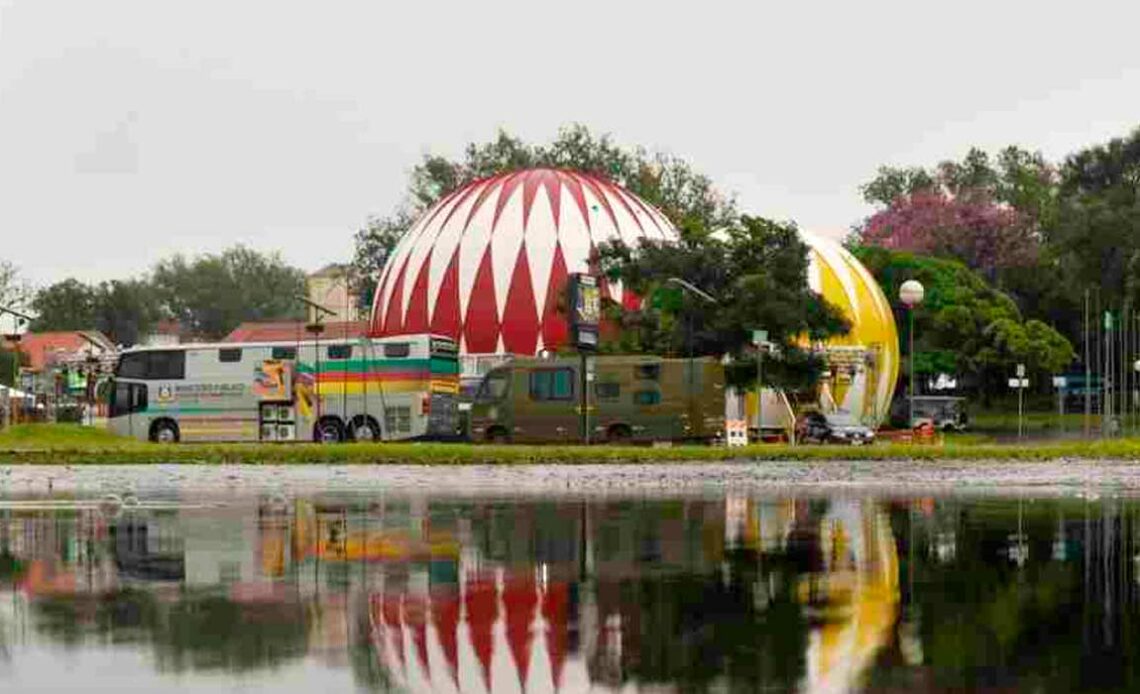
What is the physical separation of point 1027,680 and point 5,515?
15.4 m

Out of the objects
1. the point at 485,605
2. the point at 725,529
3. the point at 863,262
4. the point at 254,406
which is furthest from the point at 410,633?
the point at 863,262

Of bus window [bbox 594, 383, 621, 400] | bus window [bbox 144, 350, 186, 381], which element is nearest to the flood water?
bus window [bbox 594, 383, 621, 400]

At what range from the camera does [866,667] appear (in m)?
8.98

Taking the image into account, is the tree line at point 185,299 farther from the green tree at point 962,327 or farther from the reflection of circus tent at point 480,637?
the reflection of circus tent at point 480,637

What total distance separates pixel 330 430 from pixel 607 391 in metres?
11.6

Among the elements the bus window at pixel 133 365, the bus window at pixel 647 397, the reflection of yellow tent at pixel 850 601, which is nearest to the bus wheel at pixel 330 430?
the bus window at pixel 133 365

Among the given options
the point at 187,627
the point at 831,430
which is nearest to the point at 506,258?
the point at 831,430

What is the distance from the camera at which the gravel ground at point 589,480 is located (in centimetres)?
2658

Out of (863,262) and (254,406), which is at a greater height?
(863,262)

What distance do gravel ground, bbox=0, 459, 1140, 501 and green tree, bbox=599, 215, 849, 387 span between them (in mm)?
19318

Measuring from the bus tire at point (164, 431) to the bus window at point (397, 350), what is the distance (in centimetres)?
702

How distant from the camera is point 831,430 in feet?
174

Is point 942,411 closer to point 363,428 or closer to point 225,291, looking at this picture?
point 363,428

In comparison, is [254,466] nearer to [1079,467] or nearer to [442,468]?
[442,468]
